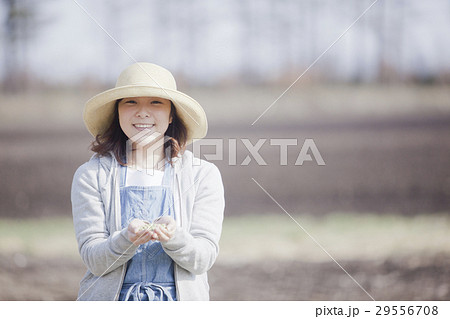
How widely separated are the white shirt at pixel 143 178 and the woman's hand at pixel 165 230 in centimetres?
16

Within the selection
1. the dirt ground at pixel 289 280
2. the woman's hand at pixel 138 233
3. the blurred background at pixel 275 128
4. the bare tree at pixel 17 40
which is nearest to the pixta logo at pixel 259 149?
the blurred background at pixel 275 128

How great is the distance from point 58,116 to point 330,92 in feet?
4.42

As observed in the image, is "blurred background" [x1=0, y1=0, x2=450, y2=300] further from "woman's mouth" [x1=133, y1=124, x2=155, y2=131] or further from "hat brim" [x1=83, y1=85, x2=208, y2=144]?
"woman's mouth" [x1=133, y1=124, x2=155, y2=131]

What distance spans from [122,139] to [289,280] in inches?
56.4

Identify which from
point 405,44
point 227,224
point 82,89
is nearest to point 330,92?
point 405,44

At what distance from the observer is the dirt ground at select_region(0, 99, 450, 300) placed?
8.91 ft

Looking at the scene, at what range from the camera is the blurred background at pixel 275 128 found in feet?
8.61

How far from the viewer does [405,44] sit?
273 centimetres

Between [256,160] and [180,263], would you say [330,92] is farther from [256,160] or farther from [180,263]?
[180,263]

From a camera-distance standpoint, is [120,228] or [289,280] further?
[289,280]

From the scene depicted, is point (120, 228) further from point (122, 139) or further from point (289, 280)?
point (289, 280)

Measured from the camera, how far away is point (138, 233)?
126 centimetres

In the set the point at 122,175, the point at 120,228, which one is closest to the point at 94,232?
the point at 120,228

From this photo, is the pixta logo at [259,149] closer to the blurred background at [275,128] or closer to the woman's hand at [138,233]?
the blurred background at [275,128]
